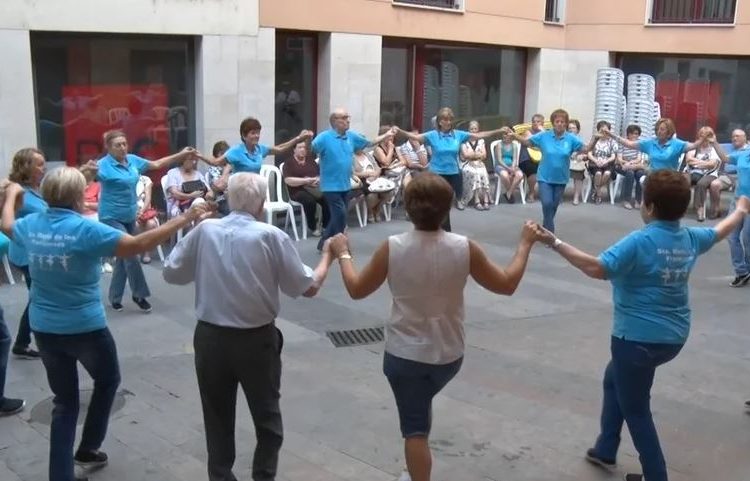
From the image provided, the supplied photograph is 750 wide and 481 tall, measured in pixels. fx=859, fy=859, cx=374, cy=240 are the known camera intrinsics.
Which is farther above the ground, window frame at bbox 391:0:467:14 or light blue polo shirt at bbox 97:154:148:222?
window frame at bbox 391:0:467:14

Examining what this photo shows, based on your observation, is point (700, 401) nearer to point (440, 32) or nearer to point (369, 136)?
point (369, 136)

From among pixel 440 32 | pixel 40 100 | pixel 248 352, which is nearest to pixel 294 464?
pixel 248 352

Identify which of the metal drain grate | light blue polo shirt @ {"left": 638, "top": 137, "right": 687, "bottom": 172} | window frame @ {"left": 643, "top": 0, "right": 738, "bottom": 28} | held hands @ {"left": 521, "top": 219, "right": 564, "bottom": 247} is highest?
window frame @ {"left": 643, "top": 0, "right": 738, "bottom": 28}

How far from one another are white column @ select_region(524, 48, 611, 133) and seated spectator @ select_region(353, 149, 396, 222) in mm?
6137

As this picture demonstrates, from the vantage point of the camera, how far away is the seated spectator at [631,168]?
1405 centimetres

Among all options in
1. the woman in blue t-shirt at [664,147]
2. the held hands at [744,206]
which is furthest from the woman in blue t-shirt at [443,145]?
the held hands at [744,206]

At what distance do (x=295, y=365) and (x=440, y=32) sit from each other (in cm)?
965

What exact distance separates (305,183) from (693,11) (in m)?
9.97

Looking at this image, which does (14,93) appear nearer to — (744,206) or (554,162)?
(554,162)

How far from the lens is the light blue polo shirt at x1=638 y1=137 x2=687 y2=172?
418 inches

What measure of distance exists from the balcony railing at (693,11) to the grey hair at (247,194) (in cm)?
1511

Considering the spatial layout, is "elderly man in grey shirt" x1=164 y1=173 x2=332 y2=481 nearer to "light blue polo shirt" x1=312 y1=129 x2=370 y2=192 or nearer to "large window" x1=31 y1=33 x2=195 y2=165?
"light blue polo shirt" x1=312 y1=129 x2=370 y2=192

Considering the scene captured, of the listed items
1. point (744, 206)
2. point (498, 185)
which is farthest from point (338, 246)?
point (498, 185)

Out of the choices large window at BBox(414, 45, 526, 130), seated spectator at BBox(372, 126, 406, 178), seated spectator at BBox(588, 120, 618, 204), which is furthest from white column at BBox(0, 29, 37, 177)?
seated spectator at BBox(588, 120, 618, 204)
